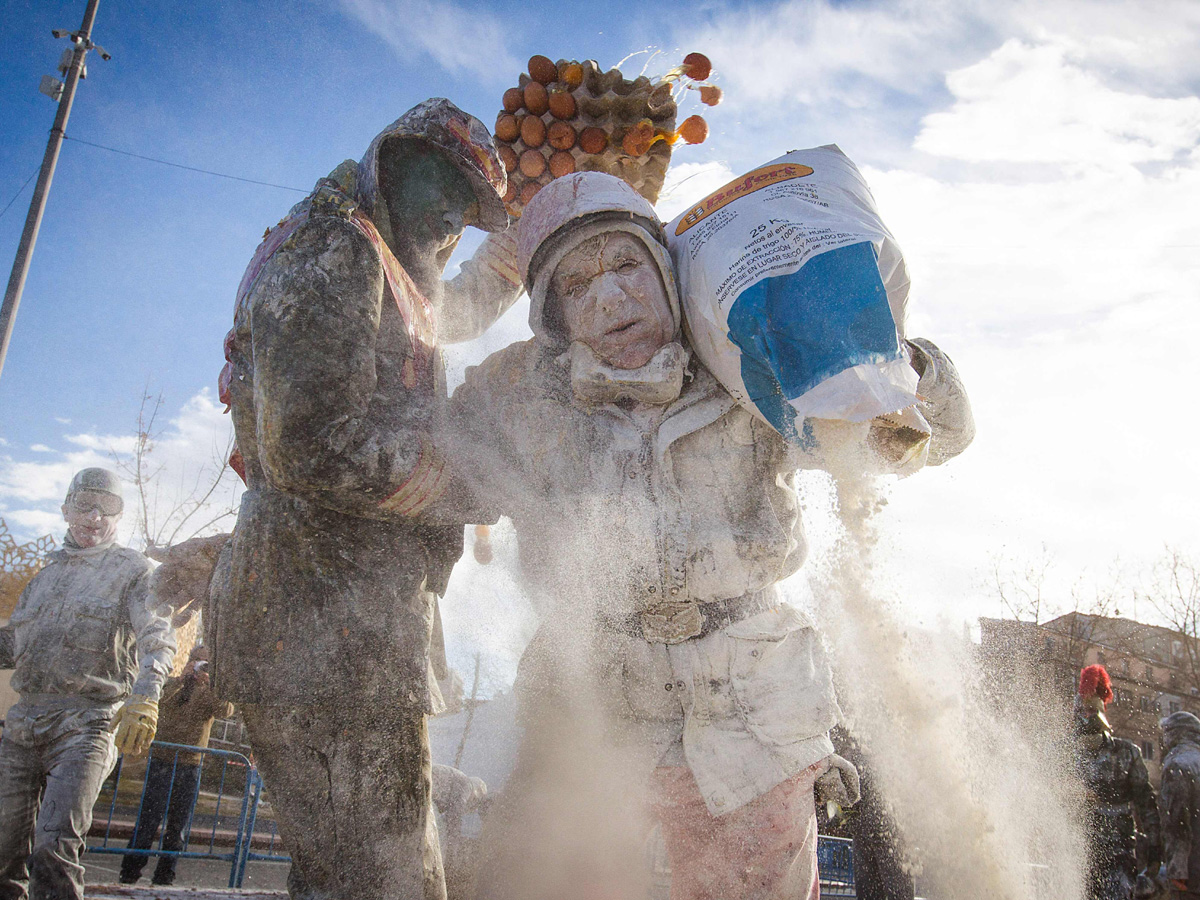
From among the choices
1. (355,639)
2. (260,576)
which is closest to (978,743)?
(355,639)

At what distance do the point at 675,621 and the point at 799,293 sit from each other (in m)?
0.83

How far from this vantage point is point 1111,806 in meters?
5.15

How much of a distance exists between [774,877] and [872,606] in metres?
0.73

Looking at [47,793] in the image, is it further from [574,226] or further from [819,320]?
[819,320]

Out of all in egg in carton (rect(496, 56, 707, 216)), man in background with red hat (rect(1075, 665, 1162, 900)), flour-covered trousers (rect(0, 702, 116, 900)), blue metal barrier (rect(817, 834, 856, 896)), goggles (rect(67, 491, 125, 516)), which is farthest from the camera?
blue metal barrier (rect(817, 834, 856, 896))

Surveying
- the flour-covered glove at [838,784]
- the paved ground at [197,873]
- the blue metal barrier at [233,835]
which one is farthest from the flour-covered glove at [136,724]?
the flour-covered glove at [838,784]

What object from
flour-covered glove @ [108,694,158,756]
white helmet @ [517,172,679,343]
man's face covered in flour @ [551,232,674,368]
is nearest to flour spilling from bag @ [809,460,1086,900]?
man's face covered in flour @ [551,232,674,368]

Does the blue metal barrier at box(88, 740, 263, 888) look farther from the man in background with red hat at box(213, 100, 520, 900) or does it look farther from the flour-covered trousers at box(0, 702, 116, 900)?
the man in background with red hat at box(213, 100, 520, 900)

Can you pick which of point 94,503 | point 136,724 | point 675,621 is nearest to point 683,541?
point 675,621

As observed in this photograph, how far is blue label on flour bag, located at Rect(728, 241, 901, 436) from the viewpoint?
1616mm

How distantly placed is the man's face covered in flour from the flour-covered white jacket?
0.45 feet

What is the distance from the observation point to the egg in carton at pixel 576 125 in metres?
2.65

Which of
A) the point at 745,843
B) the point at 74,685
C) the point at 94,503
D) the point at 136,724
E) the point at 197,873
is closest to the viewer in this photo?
the point at 745,843

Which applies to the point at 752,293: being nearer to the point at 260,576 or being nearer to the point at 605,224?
the point at 605,224
